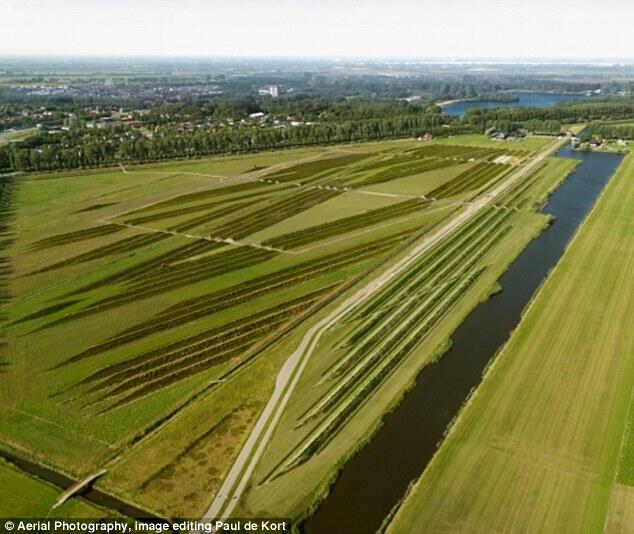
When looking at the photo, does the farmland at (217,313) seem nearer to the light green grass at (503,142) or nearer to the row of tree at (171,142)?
the row of tree at (171,142)

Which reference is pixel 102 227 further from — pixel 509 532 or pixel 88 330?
pixel 509 532

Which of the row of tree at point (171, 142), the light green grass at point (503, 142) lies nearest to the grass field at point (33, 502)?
the row of tree at point (171, 142)

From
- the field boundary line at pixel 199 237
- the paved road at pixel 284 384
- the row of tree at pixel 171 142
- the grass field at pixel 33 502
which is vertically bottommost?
the grass field at pixel 33 502

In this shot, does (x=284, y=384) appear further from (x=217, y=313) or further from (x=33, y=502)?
(x=33, y=502)

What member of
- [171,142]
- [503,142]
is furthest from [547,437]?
[503,142]

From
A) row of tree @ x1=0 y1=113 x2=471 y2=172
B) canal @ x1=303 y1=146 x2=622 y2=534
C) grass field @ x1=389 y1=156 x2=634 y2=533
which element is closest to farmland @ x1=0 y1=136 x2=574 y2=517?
canal @ x1=303 y1=146 x2=622 y2=534

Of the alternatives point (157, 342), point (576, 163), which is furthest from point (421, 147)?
point (157, 342)
